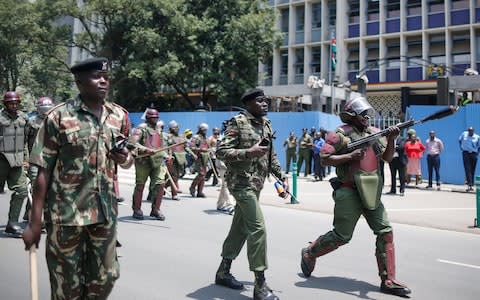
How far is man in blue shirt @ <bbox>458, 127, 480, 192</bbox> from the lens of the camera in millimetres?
13906

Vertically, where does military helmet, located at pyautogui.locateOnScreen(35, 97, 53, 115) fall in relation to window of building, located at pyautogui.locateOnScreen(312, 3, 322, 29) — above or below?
below

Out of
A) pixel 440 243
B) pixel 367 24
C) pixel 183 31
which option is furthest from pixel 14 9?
pixel 440 243

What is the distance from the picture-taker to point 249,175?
14.9 ft

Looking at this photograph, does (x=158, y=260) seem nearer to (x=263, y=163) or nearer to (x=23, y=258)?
(x=23, y=258)

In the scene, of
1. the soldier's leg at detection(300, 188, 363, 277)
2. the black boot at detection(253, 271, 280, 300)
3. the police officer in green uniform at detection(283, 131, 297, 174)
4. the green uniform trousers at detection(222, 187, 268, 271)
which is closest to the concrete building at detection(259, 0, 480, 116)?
the police officer in green uniform at detection(283, 131, 297, 174)

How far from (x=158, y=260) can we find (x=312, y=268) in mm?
1925

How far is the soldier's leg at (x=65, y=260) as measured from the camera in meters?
2.95

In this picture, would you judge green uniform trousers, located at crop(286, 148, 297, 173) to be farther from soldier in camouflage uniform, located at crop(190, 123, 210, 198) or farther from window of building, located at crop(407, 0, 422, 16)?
window of building, located at crop(407, 0, 422, 16)

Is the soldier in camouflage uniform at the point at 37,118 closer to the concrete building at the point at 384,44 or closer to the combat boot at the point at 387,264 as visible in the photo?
the combat boot at the point at 387,264

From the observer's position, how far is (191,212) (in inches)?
382

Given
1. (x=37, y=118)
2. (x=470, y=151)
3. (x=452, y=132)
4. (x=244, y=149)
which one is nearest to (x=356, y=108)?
(x=244, y=149)

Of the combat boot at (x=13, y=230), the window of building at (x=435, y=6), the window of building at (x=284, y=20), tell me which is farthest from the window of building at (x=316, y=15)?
the combat boot at (x=13, y=230)

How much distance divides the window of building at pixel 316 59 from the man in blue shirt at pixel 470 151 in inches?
863

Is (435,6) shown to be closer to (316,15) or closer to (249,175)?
(316,15)
